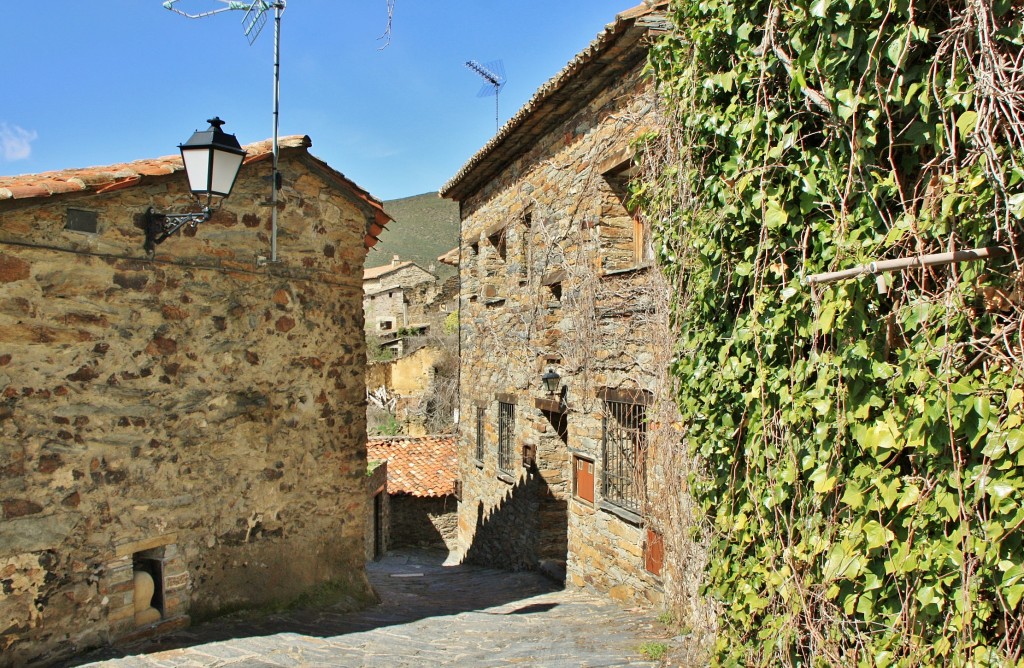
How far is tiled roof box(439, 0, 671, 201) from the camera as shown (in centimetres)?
633

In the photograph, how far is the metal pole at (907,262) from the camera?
2.35 meters

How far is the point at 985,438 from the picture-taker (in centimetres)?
235

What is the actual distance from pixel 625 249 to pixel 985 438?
5606mm

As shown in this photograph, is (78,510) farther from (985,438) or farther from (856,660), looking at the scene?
(985,438)

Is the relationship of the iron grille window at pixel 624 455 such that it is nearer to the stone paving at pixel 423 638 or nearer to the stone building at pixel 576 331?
the stone building at pixel 576 331

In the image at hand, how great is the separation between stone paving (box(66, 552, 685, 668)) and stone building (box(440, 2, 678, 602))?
0.84 metres

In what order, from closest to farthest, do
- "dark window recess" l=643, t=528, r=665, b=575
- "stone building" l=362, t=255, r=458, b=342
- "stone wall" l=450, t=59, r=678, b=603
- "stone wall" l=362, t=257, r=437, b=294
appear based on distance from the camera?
"dark window recess" l=643, t=528, r=665, b=575 → "stone wall" l=450, t=59, r=678, b=603 → "stone building" l=362, t=255, r=458, b=342 → "stone wall" l=362, t=257, r=437, b=294

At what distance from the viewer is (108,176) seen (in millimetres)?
5180

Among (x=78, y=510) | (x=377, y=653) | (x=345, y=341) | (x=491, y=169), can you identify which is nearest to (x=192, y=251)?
(x=345, y=341)

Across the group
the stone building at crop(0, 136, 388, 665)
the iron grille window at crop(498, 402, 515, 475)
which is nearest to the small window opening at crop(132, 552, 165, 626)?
the stone building at crop(0, 136, 388, 665)

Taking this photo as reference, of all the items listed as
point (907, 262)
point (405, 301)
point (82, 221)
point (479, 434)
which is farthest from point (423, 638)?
point (405, 301)

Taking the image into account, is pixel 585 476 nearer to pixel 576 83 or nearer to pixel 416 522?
pixel 576 83

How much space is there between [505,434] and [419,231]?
47665 millimetres

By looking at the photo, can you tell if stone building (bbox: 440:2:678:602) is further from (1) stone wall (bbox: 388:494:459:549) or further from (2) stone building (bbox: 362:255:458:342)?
(2) stone building (bbox: 362:255:458:342)
